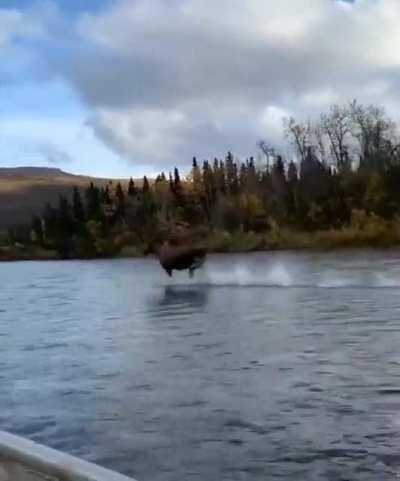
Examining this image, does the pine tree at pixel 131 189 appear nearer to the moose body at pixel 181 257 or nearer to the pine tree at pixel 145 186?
the pine tree at pixel 145 186

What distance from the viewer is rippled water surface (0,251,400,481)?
1168cm

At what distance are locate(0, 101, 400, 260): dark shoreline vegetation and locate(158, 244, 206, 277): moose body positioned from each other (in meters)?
25.1

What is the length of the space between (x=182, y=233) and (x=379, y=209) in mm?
53439

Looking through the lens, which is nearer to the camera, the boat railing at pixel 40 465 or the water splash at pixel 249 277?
the boat railing at pixel 40 465

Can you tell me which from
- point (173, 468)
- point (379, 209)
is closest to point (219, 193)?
point (379, 209)

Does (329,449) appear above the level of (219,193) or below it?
below

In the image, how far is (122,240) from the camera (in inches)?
4958

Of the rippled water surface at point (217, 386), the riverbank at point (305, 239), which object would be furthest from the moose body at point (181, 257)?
the riverbank at point (305, 239)

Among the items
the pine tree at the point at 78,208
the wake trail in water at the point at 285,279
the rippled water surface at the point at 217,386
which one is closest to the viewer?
the rippled water surface at the point at 217,386

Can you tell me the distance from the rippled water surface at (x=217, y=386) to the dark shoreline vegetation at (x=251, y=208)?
156ft

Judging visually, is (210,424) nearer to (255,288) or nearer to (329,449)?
(329,449)

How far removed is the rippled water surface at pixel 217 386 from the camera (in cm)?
1168

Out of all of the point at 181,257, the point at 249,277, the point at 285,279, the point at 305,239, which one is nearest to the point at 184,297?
the point at 181,257

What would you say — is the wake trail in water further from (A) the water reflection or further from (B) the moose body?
(A) the water reflection
